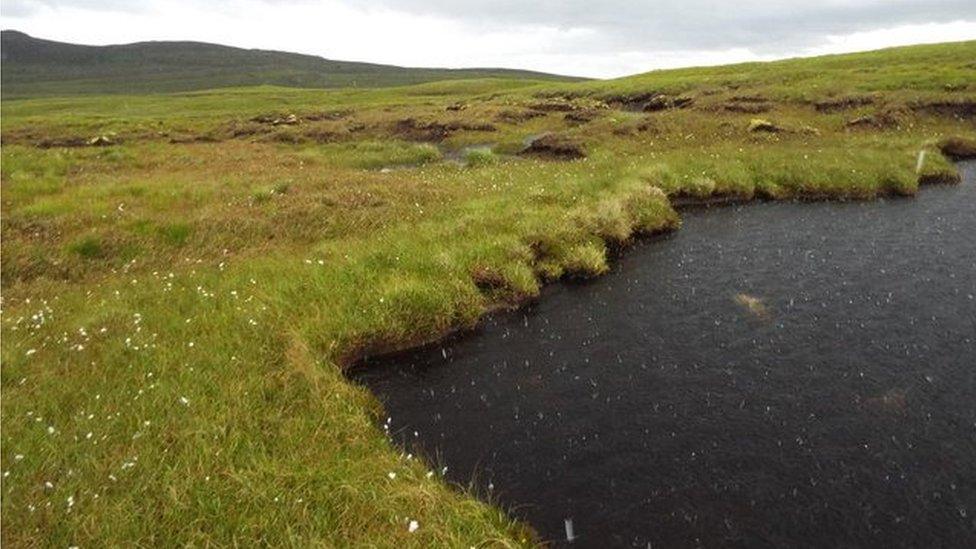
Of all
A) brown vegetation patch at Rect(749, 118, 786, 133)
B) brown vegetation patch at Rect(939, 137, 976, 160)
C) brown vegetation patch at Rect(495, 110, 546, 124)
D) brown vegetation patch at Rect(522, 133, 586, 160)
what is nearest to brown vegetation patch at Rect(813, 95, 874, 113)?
brown vegetation patch at Rect(749, 118, 786, 133)

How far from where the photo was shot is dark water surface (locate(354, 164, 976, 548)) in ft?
33.4

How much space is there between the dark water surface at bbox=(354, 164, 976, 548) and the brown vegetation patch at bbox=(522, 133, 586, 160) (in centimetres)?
2455

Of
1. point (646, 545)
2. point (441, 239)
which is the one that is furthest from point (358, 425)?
point (441, 239)

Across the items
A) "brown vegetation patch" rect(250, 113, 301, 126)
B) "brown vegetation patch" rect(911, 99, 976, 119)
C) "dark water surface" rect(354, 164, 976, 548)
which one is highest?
"brown vegetation patch" rect(911, 99, 976, 119)

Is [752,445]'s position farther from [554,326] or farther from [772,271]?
[772,271]

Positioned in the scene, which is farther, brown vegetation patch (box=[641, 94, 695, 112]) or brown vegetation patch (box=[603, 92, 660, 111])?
brown vegetation patch (box=[603, 92, 660, 111])

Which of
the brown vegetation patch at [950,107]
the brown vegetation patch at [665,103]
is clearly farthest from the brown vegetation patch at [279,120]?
the brown vegetation patch at [950,107]

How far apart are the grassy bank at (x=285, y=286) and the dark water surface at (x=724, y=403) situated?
51.6 inches

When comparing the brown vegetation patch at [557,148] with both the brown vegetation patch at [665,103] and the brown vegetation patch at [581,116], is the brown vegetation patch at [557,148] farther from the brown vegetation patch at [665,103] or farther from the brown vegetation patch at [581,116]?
the brown vegetation patch at [665,103]

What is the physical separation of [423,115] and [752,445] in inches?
2602

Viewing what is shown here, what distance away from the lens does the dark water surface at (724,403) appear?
10195mm

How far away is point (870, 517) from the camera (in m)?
9.98

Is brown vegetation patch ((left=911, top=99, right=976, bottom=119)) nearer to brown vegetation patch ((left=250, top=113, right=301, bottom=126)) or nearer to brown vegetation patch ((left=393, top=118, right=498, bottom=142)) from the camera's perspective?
brown vegetation patch ((left=393, top=118, right=498, bottom=142))

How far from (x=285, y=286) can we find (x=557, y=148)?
33.2m
